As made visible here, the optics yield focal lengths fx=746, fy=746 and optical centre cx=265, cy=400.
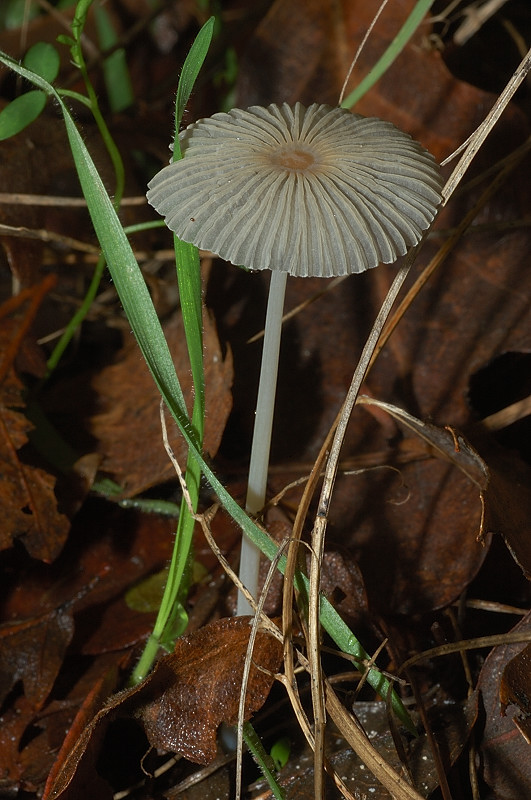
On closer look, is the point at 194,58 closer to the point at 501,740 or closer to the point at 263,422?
the point at 263,422

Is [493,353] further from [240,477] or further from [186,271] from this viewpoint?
[186,271]

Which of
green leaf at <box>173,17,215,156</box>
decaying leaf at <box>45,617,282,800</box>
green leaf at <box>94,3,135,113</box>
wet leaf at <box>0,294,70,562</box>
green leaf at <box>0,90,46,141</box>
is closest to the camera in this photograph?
green leaf at <box>173,17,215,156</box>

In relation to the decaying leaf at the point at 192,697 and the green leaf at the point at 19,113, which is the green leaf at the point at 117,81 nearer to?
the green leaf at the point at 19,113

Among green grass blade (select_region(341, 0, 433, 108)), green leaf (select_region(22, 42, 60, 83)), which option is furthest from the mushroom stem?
green leaf (select_region(22, 42, 60, 83))

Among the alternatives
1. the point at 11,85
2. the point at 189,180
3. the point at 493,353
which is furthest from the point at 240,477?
the point at 11,85

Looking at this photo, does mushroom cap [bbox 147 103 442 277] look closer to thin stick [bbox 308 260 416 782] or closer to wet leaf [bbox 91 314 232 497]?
thin stick [bbox 308 260 416 782]

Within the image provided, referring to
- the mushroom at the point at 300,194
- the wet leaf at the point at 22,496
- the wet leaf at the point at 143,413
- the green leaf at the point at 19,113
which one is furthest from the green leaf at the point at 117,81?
the mushroom at the point at 300,194
